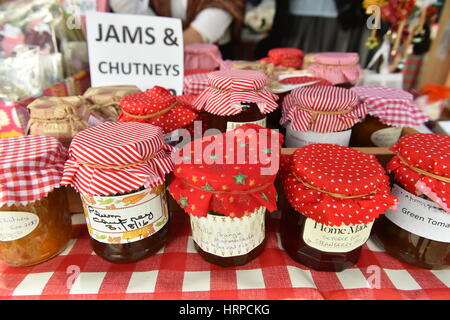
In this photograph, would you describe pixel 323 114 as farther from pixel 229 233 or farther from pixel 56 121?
pixel 56 121

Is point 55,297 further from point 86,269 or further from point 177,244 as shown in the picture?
point 177,244

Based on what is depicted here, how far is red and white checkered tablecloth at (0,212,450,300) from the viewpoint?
56 cm

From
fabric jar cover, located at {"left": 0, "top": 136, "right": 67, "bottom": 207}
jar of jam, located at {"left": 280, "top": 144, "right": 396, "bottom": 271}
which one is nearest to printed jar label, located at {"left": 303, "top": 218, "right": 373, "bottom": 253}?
jar of jam, located at {"left": 280, "top": 144, "right": 396, "bottom": 271}

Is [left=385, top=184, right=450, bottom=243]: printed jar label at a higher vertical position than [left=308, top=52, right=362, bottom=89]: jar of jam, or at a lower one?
lower

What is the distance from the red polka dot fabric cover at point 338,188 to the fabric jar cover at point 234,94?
0.16 m

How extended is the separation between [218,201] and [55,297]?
35 centimetres

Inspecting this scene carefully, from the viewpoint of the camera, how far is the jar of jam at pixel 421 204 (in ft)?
1.75

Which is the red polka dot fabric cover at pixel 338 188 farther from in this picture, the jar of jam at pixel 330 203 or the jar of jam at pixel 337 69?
the jar of jam at pixel 337 69

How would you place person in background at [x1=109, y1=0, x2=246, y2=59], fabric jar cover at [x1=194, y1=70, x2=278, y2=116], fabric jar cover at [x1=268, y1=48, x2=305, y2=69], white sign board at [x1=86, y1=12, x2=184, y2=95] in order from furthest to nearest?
person in background at [x1=109, y1=0, x2=246, y2=59]
fabric jar cover at [x1=268, y1=48, x2=305, y2=69]
white sign board at [x1=86, y1=12, x2=184, y2=95]
fabric jar cover at [x1=194, y1=70, x2=278, y2=116]

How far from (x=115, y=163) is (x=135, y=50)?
580 millimetres

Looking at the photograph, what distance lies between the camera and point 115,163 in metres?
0.51

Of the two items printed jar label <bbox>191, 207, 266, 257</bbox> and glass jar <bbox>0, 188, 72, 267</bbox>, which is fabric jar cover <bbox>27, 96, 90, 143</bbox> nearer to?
glass jar <bbox>0, 188, 72, 267</bbox>

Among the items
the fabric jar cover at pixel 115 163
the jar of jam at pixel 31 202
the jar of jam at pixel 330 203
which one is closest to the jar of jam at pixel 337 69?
the jar of jam at pixel 330 203
